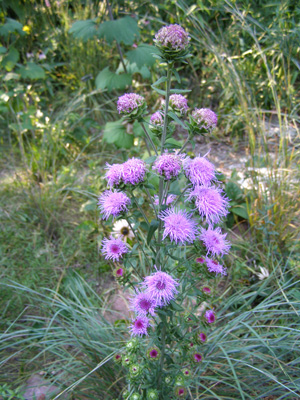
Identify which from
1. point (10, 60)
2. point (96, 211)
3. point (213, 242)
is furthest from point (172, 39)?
point (10, 60)

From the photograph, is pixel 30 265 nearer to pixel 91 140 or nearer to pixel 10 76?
pixel 91 140

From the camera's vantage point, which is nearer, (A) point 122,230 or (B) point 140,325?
(B) point 140,325

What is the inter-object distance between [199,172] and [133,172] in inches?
7.9

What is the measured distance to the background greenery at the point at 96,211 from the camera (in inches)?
59.7

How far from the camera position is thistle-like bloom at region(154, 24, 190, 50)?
0.96 m

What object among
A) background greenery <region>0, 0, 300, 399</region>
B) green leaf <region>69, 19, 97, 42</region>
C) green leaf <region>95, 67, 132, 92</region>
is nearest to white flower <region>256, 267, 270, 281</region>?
background greenery <region>0, 0, 300, 399</region>

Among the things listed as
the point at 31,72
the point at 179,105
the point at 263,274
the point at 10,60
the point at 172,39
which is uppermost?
the point at 172,39

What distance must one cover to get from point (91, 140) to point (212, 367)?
7.50 ft

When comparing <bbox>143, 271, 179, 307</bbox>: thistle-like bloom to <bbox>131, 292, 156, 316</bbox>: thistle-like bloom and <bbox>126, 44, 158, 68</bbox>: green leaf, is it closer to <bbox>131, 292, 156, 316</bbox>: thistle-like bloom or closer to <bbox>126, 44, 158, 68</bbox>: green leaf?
<bbox>131, 292, 156, 316</bbox>: thistle-like bloom

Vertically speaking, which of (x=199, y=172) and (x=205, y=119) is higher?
(x=205, y=119)

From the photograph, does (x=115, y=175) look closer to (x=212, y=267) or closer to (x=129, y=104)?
(x=129, y=104)

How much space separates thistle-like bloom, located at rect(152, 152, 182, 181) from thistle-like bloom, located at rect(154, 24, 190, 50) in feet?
1.05

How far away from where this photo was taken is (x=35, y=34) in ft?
13.0

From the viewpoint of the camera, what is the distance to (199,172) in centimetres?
100
